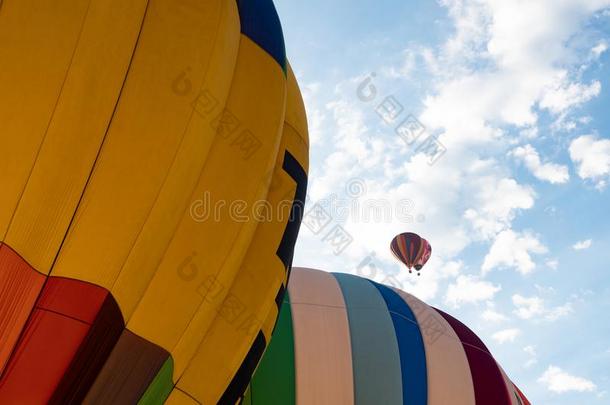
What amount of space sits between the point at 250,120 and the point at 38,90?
1.50 meters

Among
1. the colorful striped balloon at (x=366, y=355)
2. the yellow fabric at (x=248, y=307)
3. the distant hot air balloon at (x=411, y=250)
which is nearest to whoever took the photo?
the yellow fabric at (x=248, y=307)

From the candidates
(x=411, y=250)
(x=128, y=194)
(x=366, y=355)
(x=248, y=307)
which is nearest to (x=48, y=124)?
(x=128, y=194)

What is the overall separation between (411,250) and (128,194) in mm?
9571

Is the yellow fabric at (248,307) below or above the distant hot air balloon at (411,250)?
below

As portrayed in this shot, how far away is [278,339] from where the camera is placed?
6910 millimetres

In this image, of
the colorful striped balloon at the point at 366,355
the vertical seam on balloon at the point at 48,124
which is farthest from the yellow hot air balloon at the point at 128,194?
the colorful striped balloon at the point at 366,355

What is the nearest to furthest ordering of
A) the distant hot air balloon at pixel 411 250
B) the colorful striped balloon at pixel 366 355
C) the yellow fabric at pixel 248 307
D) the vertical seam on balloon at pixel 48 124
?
the vertical seam on balloon at pixel 48 124, the yellow fabric at pixel 248 307, the colorful striped balloon at pixel 366 355, the distant hot air balloon at pixel 411 250

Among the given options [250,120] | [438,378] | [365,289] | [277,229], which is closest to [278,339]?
[365,289]

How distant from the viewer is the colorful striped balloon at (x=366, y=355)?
6645mm

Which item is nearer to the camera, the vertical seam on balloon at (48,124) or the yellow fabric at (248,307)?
the vertical seam on balloon at (48,124)

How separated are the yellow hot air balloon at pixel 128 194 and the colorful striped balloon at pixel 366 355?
93.6 inches

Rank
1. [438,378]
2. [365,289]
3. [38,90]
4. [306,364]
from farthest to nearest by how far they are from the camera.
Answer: [365,289] < [438,378] < [306,364] < [38,90]

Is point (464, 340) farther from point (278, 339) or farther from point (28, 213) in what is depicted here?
point (28, 213)

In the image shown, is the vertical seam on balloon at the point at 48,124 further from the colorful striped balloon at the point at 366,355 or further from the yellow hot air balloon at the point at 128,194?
the colorful striped balloon at the point at 366,355
